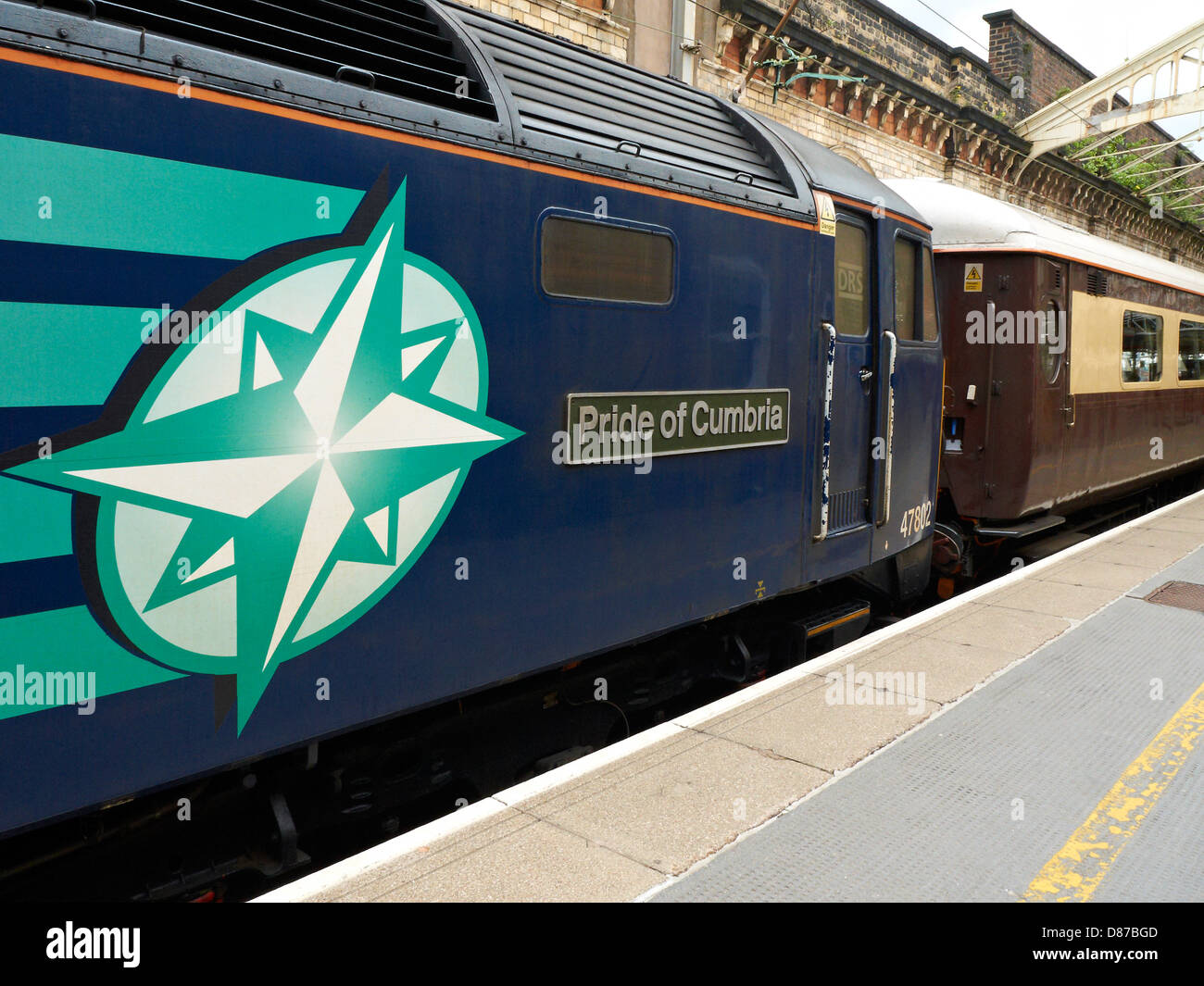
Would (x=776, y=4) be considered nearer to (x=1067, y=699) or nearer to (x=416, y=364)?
(x=1067, y=699)

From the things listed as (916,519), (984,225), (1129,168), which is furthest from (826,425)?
(1129,168)

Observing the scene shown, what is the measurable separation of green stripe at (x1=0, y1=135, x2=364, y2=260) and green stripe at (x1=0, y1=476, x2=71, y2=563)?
0.60m

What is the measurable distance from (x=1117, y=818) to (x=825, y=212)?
10.8 ft

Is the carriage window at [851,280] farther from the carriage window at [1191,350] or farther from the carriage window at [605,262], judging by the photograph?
the carriage window at [1191,350]

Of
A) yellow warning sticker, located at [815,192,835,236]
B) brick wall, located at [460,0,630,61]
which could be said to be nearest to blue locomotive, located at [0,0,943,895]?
yellow warning sticker, located at [815,192,835,236]

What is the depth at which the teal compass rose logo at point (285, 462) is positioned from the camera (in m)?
2.45

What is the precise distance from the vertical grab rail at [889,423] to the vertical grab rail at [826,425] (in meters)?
0.70

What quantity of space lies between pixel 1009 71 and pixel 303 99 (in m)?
27.7

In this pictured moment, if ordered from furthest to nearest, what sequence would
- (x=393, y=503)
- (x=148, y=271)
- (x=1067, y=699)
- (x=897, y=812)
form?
(x=1067, y=699) < (x=897, y=812) < (x=393, y=503) < (x=148, y=271)

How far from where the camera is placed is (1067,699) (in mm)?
4840

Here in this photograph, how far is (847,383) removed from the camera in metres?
5.45

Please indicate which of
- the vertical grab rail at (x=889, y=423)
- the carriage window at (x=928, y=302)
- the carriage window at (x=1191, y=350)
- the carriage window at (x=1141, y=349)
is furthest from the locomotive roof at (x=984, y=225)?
the carriage window at (x=1191, y=350)

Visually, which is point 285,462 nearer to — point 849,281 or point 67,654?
point 67,654
